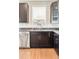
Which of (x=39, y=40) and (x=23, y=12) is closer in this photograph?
(x=39, y=40)

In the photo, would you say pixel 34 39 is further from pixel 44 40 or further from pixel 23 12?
pixel 23 12

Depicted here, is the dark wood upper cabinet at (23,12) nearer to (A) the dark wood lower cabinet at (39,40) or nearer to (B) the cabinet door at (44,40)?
(A) the dark wood lower cabinet at (39,40)

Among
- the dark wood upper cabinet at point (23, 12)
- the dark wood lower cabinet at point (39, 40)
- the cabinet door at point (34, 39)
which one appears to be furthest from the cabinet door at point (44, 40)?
the dark wood upper cabinet at point (23, 12)

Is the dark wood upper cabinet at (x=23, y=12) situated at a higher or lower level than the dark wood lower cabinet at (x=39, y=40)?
higher

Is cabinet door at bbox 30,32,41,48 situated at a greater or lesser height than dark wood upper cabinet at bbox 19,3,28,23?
lesser

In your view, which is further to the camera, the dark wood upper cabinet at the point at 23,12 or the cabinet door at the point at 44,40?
the dark wood upper cabinet at the point at 23,12

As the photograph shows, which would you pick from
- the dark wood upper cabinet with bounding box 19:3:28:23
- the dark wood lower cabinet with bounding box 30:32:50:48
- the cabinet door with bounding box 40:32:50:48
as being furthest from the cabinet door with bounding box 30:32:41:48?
the dark wood upper cabinet with bounding box 19:3:28:23

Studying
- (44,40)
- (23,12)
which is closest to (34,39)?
(44,40)

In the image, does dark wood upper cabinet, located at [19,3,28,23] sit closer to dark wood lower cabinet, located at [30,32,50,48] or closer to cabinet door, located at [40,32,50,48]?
dark wood lower cabinet, located at [30,32,50,48]

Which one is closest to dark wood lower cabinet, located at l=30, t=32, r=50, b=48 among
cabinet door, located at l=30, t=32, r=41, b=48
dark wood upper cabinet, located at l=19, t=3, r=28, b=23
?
cabinet door, located at l=30, t=32, r=41, b=48

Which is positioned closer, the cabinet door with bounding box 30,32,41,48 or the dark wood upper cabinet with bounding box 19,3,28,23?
the cabinet door with bounding box 30,32,41,48

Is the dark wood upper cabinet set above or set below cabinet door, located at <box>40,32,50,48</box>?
above
